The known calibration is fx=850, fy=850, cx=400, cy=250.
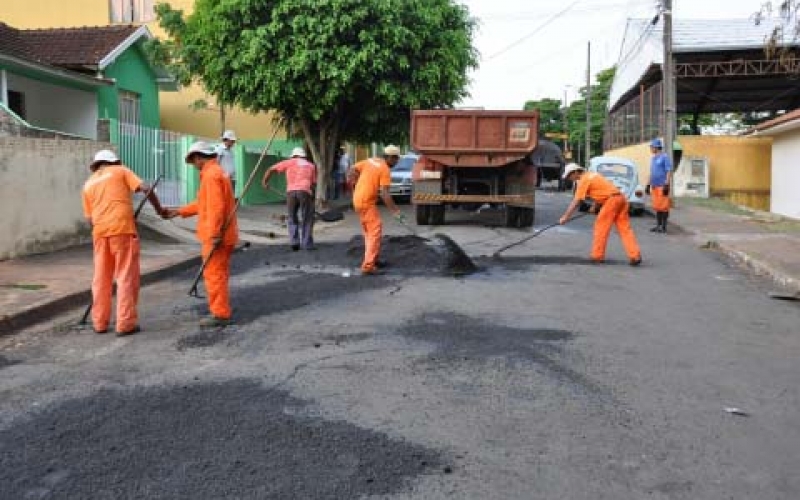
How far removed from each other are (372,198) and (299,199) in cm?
230

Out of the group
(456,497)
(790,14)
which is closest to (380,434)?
(456,497)

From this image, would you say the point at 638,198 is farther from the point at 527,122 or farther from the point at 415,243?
the point at 415,243

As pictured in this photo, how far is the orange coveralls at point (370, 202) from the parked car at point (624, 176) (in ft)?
35.6

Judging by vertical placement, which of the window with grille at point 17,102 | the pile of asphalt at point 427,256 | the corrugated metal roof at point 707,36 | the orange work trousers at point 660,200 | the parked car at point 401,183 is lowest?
the pile of asphalt at point 427,256

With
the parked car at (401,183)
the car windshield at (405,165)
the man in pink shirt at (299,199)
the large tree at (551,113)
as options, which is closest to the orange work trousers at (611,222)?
the man in pink shirt at (299,199)

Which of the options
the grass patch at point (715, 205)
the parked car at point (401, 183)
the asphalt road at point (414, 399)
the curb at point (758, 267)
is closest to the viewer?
the asphalt road at point (414, 399)

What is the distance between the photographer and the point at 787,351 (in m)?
6.41

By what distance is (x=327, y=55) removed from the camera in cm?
1891

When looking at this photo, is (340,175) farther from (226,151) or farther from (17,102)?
(226,151)

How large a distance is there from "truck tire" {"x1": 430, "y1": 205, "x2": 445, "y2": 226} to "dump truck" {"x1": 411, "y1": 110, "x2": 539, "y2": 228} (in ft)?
0.68

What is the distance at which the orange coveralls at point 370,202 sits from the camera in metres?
10.1

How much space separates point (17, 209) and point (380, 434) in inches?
312

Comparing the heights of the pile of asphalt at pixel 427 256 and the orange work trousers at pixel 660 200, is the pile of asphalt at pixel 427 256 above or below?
below

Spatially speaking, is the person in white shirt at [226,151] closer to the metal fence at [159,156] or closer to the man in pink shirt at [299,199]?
the man in pink shirt at [299,199]
